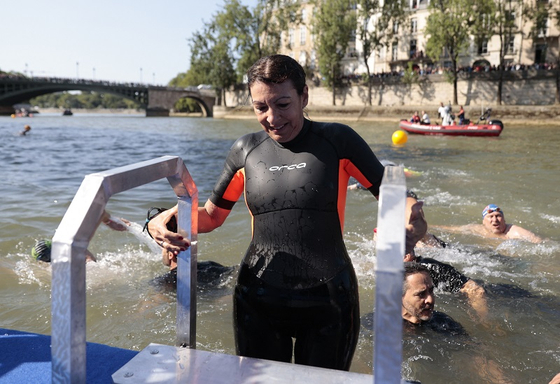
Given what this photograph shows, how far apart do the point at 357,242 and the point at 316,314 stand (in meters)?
5.53

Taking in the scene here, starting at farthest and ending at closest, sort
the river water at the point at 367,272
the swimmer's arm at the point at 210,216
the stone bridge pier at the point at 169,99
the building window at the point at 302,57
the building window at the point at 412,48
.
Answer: the stone bridge pier at the point at 169,99
the building window at the point at 302,57
the building window at the point at 412,48
the river water at the point at 367,272
the swimmer's arm at the point at 210,216

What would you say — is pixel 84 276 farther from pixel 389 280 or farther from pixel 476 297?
pixel 476 297

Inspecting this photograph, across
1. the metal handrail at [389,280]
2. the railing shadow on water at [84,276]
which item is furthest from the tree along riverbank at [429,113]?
the metal handrail at [389,280]

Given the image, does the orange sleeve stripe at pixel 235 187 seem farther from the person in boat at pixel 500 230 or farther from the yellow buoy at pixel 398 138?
the yellow buoy at pixel 398 138

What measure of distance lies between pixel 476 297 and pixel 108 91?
74475 millimetres

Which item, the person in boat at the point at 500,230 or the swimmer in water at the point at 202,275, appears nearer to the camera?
the swimmer in water at the point at 202,275

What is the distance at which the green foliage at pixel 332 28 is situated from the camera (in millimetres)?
48562

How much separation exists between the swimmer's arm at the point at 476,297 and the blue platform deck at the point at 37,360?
391 cm

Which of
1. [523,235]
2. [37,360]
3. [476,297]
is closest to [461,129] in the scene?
[523,235]

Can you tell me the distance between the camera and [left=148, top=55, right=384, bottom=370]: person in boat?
6.91 feet

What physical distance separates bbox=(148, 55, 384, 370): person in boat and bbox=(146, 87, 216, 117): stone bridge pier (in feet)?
233

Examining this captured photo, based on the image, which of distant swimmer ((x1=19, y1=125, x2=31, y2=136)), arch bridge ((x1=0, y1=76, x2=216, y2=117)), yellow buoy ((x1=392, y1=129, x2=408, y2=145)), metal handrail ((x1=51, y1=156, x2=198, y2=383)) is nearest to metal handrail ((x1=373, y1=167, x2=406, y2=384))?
metal handrail ((x1=51, y1=156, x2=198, y2=383))

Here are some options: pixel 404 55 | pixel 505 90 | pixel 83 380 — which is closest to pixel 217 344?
pixel 83 380

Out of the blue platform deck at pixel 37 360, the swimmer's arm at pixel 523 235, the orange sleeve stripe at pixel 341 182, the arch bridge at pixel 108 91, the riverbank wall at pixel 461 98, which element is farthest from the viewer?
the arch bridge at pixel 108 91
